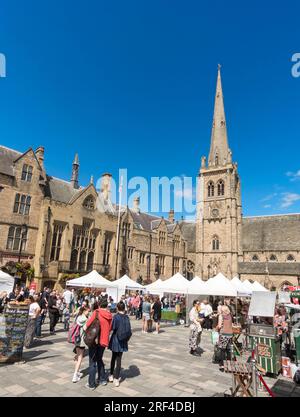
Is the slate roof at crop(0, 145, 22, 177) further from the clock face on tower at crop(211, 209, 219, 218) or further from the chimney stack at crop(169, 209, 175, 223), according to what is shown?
the clock face on tower at crop(211, 209, 219, 218)

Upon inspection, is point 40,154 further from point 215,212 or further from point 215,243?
point 215,243

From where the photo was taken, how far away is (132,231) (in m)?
38.2

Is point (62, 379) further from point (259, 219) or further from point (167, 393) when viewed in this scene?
point (259, 219)

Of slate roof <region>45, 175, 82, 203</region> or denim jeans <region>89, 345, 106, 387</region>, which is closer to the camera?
denim jeans <region>89, 345, 106, 387</region>

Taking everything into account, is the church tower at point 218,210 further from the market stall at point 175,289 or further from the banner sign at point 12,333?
the banner sign at point 12,333

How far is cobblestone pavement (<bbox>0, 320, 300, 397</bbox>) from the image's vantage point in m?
6.37

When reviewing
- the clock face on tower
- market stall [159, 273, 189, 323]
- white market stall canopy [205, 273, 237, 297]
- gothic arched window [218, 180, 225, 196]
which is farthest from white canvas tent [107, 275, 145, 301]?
gothic arched window [218, 180, 225, 196]

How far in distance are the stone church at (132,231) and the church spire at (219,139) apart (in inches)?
7.9

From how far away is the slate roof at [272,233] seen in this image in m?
51.5

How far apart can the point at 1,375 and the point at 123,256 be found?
29563 millimetres

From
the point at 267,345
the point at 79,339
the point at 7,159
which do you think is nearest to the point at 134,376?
the point at 79,339

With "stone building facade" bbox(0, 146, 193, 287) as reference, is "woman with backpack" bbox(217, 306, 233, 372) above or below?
below

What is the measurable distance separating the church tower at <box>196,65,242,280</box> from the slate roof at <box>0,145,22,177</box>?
36.6 meters

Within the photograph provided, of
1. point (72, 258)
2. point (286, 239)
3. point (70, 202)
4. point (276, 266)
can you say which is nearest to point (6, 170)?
point (70, 202)
